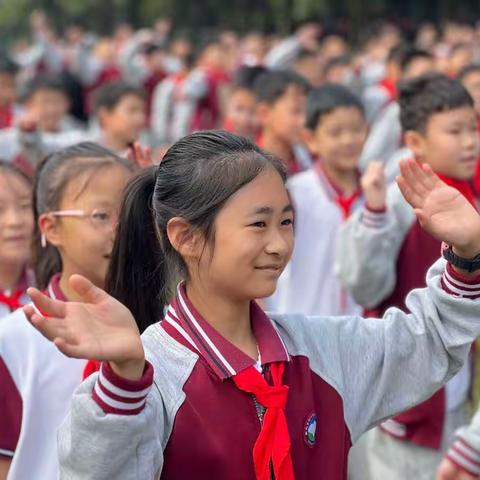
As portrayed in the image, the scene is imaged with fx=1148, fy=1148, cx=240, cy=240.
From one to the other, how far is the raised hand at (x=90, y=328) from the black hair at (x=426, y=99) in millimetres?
2483

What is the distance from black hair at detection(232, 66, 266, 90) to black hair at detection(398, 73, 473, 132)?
3.56 m

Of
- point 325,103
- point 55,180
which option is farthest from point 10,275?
point 325,103

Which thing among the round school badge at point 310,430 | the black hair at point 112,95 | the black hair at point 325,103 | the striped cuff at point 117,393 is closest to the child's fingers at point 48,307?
the striped cuff at point 117,393

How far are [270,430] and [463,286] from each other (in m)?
0.51

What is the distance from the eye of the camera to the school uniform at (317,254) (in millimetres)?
4730

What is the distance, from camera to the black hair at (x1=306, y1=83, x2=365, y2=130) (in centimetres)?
534

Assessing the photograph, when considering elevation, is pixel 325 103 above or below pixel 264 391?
above

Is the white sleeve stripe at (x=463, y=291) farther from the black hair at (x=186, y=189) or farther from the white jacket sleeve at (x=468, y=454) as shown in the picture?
the black hair at (x=186, y=189)

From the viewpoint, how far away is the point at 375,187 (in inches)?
150

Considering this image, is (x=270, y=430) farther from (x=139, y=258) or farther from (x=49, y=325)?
(x=139, y=258)

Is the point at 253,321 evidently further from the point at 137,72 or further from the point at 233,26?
the point at 233,26

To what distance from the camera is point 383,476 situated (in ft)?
13.2

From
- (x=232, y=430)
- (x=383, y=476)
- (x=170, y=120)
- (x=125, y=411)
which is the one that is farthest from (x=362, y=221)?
(x=170, y=120)

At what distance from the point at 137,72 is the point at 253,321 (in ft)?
38.2
